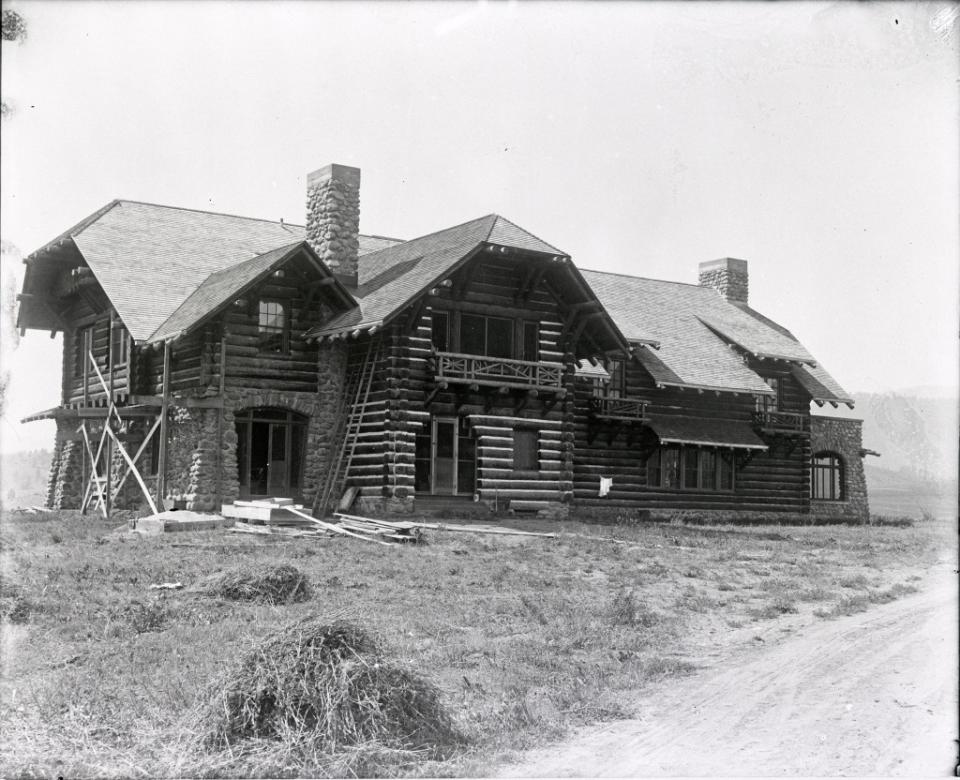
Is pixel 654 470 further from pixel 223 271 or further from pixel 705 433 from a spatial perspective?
pixel 223 271

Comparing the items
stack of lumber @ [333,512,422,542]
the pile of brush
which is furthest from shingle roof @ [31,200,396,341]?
the pile of brush

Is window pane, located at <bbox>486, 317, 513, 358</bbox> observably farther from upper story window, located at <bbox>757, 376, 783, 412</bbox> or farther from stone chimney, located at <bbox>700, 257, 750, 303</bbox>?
stone chimney, located at <bbox>700, 257, 750, 303</bbox>

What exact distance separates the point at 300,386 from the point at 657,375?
11.4 meters

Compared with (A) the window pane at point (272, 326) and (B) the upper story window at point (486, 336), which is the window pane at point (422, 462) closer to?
(B) the upper story window at point (486, 336)

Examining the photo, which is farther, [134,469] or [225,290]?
[225,290]

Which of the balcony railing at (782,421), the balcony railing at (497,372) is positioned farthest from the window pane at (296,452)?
the balcony railing at (782,421)

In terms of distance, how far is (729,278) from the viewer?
4516 cm

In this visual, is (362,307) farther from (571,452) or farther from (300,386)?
(571,452)

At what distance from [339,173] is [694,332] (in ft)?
47.0

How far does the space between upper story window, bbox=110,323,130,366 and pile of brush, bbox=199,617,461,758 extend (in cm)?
2098

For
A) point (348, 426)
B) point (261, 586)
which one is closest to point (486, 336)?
point (348, 426)

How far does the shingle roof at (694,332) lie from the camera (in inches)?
1396

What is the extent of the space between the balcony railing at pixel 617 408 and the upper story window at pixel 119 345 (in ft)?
43.5

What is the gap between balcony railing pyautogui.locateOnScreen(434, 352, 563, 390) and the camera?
2795 centimetres
